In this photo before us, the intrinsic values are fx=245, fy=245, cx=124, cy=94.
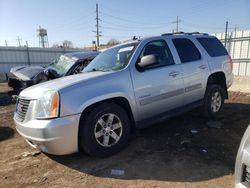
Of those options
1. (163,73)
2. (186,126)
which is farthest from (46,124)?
(186,126)

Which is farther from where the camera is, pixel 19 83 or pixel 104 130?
pixel 19 83

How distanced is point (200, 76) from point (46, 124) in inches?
138

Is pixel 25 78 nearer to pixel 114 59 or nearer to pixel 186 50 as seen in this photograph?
pixel 114 59

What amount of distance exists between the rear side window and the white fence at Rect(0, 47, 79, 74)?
68.9ft

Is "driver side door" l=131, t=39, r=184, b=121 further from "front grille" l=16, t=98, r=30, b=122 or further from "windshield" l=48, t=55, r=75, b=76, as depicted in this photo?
"windshield" l=48, t=55, r=75, b=76

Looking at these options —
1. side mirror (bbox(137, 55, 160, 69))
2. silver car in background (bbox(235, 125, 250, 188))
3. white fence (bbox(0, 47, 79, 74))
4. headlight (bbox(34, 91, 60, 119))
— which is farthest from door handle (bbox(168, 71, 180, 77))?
white fence (bbox(0, 47, 79, 74))

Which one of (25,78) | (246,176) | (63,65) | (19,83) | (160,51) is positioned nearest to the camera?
(246,176)

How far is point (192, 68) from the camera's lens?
206 inches

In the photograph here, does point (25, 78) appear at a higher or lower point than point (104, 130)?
higher

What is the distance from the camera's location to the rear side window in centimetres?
516

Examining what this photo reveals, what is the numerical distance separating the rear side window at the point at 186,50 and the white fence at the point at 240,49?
7.06 m

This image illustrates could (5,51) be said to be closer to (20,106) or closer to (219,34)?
(219,34)

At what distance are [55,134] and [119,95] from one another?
1188 millimetres

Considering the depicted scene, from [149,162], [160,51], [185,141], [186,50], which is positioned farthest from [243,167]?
[186,50]
